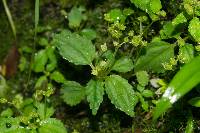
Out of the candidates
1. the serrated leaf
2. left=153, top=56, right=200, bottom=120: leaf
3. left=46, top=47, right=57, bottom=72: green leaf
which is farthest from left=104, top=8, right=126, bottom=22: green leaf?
left=153, top=56, right=200, bottom=120: leaf

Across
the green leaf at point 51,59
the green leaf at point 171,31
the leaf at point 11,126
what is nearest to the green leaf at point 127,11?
the green leaf at point 171,31

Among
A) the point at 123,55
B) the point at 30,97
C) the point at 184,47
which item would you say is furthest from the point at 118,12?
the point at 30,97

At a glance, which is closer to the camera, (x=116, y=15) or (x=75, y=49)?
(x=75, y=49)

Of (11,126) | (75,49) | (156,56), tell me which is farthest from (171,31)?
(11,126)

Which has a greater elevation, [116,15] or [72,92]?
[116,15]

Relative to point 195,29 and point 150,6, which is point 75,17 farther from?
point 195,29

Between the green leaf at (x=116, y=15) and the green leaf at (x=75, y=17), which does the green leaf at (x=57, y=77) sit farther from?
the green leaf at (x=116, y=15)
